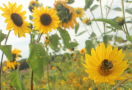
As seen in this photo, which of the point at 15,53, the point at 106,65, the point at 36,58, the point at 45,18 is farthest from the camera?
the point at 15,53

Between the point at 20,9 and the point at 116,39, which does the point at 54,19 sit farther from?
the point at 116,39

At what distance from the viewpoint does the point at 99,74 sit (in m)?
0.30

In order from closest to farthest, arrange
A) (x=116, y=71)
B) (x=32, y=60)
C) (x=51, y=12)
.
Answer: (x=116, y=71)
(x=32, y=60)
(x=51, y=12)

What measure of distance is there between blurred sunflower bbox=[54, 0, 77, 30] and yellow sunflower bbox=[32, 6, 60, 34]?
1.4 inches

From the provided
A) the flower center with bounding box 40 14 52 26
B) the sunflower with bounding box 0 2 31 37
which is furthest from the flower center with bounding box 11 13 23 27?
the flower center with bounding box 40 14 52 26

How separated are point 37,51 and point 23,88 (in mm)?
179

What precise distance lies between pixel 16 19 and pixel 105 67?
1.46ft

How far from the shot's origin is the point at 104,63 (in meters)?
0.31

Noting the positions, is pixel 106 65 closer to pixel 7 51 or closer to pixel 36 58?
pixel 36 58

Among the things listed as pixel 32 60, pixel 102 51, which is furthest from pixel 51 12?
pixel 102 51

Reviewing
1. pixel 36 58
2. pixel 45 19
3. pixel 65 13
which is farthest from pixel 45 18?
pixel 36 58

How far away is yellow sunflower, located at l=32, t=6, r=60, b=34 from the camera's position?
57 cm

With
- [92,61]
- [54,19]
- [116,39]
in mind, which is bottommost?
[92,61]

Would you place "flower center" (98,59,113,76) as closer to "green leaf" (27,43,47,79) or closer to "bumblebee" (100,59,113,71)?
"bumblebee" (100,59,113,71)
